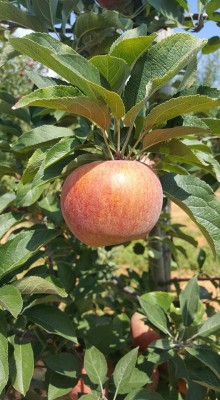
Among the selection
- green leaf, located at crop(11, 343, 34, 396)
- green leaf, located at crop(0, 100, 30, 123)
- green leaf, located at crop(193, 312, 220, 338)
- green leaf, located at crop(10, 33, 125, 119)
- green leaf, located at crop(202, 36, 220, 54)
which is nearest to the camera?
green leaf, located at crop(10, 33, 125, 119)

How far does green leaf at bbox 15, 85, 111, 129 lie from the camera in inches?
26.7

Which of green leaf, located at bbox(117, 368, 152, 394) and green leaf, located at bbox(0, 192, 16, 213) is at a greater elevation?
green leaf, located at bbox(0, 192, 16, 213)

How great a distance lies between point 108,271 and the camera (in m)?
1.86

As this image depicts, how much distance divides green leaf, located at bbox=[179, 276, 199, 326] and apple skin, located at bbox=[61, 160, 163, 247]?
0.47 meters

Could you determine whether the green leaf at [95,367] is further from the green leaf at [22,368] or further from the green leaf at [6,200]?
the green leaf at [6,200]

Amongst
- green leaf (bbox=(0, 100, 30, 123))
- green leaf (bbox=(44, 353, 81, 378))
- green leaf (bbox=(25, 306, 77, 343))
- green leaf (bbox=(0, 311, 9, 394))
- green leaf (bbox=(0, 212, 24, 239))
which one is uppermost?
green leaf (bbox=(0, 100, 30, 123))

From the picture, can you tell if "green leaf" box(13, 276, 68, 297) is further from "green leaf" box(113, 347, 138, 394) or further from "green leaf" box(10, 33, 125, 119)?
"green leaf" box(10, 33, 125, 119)

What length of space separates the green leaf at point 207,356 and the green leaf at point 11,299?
0.42 metres

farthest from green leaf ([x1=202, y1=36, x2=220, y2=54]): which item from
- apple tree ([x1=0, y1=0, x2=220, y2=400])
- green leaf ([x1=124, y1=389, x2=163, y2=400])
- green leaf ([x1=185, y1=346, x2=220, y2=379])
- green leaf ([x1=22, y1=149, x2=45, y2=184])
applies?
green leaf ([x1=124, y1=389, x2=163, y2=400])

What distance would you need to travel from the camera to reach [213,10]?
3.83 feet

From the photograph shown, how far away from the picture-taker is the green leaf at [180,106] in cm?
Result: 69

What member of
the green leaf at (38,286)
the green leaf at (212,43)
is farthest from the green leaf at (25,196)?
the green leaf at (212,43)

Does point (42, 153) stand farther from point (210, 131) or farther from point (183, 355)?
point (183, 355)

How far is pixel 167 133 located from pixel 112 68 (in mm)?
148
